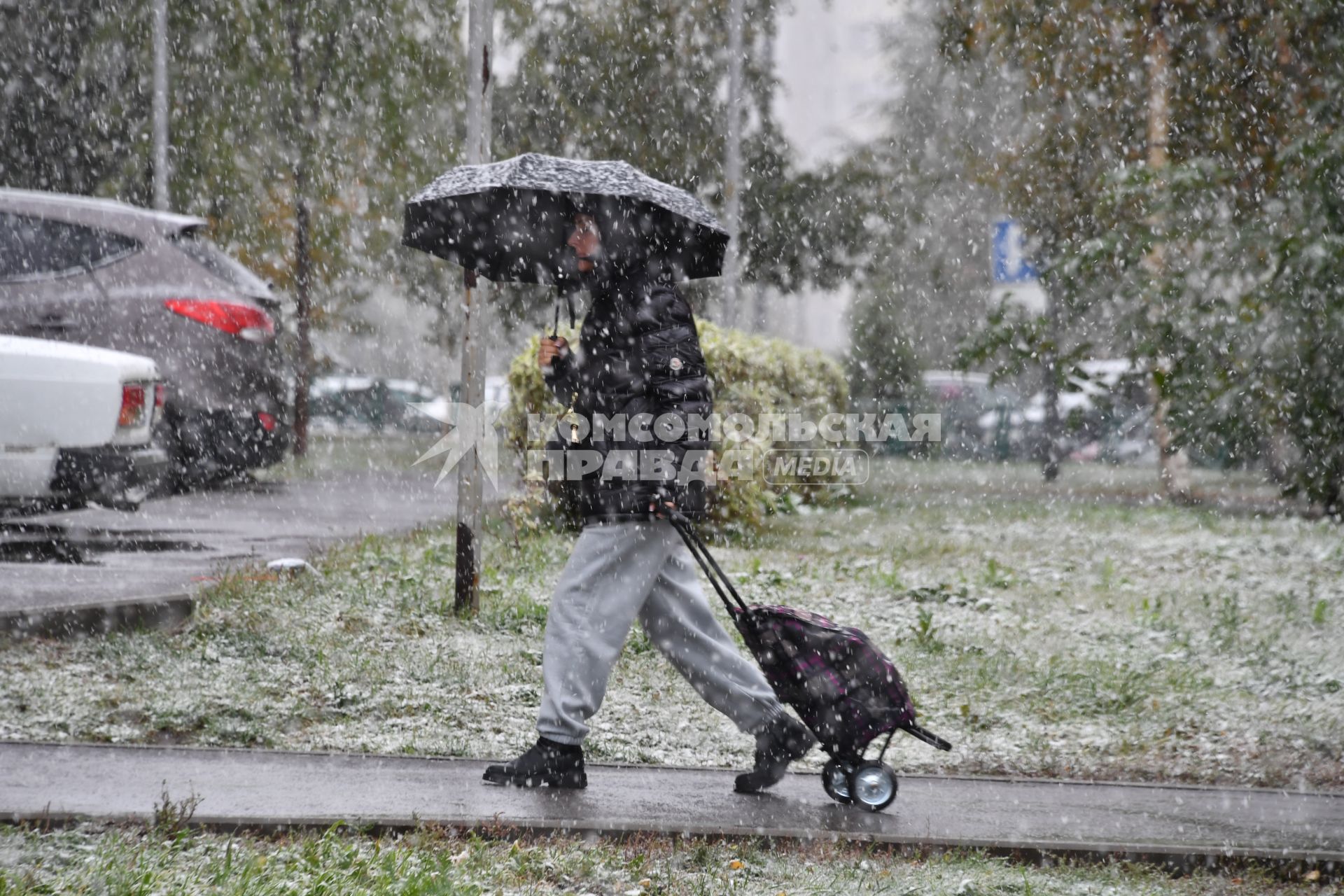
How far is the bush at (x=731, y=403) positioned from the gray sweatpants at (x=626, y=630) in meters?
4.42

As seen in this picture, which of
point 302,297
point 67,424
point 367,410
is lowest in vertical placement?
point 367,410

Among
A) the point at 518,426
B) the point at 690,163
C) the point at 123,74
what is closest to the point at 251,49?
the point at 123,74

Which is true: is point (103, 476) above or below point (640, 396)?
below

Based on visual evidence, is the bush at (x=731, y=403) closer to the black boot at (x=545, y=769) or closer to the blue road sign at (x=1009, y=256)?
the blue road sign at (x=1009, y=256)

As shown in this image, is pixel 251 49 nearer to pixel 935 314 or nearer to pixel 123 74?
pixel 123 74

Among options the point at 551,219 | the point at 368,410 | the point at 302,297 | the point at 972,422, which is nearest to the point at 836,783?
the point at 551,219

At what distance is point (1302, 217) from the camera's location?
21.8ft

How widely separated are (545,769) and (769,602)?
11.3 feet

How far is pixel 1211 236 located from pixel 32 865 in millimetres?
6686

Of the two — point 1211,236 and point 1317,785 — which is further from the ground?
point 1211,236

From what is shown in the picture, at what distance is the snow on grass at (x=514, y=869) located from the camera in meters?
3.28

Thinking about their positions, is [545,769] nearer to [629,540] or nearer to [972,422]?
[629,540]

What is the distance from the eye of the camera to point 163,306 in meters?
9.31

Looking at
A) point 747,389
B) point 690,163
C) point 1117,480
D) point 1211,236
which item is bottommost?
point 1117,480
